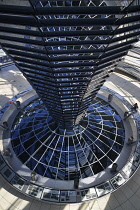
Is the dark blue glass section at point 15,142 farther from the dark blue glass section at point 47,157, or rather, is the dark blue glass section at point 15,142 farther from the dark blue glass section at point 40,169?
the dark blue glass section at point 40,169

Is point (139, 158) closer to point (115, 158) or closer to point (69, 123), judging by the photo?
point (115, 158)

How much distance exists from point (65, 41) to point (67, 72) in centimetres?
275

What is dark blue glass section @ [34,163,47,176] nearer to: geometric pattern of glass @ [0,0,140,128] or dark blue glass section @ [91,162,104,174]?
dark blue glass section @ [91,162,104,174]

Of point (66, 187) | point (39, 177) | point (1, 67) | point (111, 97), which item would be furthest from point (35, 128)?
point (1, 67)

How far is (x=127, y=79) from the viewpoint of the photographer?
29344mm

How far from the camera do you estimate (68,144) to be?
18094 mm

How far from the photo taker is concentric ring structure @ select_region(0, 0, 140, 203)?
7133 millimetres

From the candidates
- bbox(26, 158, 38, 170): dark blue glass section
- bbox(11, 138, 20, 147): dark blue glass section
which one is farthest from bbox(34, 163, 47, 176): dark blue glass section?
bbox(11, 138, 20, 147): dark blue glass section

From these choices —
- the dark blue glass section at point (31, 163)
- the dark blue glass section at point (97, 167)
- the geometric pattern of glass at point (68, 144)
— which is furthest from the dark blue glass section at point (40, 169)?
the dark blue glass section at point (97, 167)

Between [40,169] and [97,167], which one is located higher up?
[97,167]

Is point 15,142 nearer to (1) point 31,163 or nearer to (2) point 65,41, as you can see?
(1) point 31,163

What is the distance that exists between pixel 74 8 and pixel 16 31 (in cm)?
296

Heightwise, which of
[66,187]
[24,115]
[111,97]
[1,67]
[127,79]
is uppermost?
[1,67]

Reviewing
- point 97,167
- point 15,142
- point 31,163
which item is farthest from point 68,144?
point 15,142
